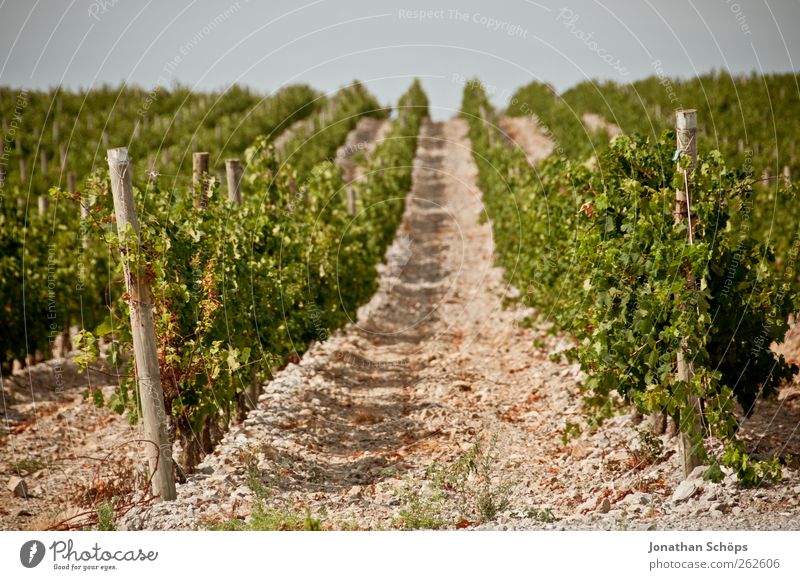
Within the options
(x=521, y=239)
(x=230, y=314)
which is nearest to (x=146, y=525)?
(x=230, y=314)

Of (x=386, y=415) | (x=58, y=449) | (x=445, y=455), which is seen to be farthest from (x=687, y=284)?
(x=58, y=449)

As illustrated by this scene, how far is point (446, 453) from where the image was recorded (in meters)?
7.76

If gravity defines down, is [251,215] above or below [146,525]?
above

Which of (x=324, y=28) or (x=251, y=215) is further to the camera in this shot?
(x=251, y=215)

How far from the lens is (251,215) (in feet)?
31.7

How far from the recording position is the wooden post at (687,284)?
609 centimetres

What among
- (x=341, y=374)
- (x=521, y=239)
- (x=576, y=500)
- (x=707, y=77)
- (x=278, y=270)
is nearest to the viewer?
(x=576, y=500)

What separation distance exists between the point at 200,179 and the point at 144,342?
2658 millimetres

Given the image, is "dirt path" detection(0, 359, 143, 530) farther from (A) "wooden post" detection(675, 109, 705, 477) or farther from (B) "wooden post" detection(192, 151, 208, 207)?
(A) "wooden post" detection(675, 109, 705, 477)

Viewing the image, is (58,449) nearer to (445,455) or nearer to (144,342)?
(144,342)

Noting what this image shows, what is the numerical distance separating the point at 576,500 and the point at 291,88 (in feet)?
197

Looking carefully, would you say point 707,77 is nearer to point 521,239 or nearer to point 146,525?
point 521,239
